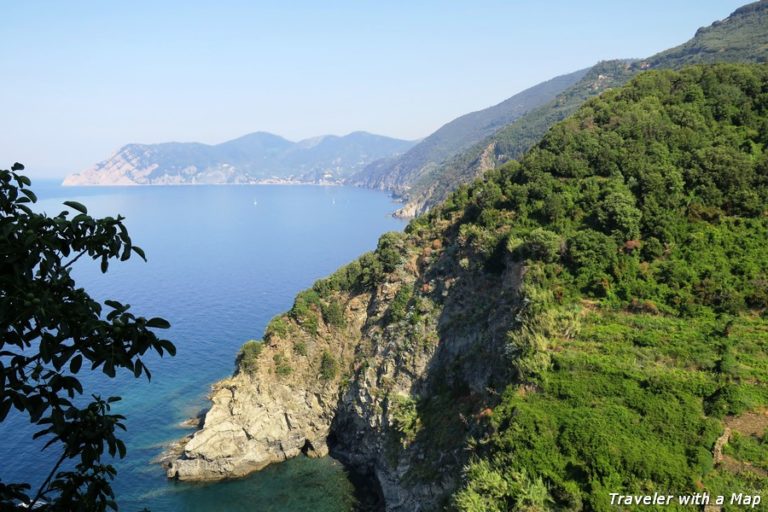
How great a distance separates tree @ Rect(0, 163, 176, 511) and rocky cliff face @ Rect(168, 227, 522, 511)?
30.9m

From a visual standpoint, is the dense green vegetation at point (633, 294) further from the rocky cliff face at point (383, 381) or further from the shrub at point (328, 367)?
the shrub at point (328, 367)

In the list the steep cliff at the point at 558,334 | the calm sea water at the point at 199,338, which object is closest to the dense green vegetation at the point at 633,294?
the steep cliff at the point at 558,334

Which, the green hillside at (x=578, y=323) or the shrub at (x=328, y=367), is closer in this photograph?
the green hillside at (x=578, y=323)

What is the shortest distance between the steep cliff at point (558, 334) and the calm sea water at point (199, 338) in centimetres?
307

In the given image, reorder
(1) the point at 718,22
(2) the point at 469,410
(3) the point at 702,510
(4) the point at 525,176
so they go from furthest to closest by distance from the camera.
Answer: (1) the point at 718,22 < (4) the point at 525,176 < (2) the point at 469,410 < (3) the point at 702,510

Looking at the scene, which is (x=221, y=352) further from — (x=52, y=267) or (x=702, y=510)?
(x=52, y=267)

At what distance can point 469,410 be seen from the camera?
1449 inches

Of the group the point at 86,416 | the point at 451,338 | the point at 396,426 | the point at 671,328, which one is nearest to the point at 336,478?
the point at 396,426

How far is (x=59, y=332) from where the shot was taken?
6156 mm

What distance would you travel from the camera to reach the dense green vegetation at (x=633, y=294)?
2522 cm

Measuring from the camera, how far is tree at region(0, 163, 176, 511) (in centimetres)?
587

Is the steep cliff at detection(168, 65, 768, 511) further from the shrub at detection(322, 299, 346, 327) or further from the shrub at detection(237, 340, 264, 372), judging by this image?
the shrub at detection(322, 299, 346, 327)

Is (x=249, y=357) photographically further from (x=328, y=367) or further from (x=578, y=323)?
(x=578, y=323)

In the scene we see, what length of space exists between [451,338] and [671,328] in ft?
59.9
